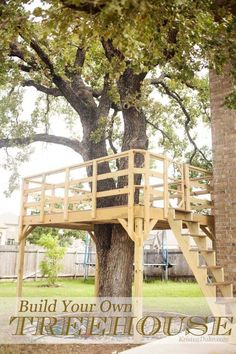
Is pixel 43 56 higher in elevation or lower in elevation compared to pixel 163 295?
higher

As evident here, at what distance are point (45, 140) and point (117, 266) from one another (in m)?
3.89

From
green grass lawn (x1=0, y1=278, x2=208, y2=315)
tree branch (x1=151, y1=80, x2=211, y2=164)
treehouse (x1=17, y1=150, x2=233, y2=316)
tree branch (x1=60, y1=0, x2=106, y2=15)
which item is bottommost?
green grass lawn (x1=0, y1=278, x2=208, y2=315)

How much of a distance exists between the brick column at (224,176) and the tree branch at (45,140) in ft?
12.0

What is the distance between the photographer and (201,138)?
1232cm

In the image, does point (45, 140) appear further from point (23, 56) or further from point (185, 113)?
point (185, 113)

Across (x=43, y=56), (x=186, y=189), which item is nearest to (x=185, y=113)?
(x=186, y=189)

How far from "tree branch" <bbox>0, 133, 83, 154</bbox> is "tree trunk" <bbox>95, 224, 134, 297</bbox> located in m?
2.38

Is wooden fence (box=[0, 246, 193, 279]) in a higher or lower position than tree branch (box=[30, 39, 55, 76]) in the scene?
lower

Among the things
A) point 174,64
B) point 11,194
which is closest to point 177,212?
point 174,64

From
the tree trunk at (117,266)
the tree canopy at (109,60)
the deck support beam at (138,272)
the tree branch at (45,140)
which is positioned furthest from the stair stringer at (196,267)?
the tree branch at (45,140)

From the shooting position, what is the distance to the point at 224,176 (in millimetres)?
7266

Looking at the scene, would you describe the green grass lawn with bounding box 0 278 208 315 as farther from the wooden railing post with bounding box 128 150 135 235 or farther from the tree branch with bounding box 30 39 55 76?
the tree branch with bounding box 30 39 55 76

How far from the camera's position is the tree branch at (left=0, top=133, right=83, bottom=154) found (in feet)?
32.4

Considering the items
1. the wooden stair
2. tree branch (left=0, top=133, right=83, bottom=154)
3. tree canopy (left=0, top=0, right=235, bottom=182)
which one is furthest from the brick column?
tree branch (left=0, top=133, right=83, bottom=154)
